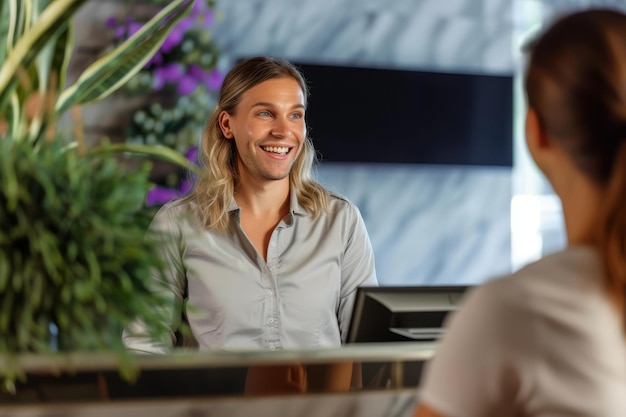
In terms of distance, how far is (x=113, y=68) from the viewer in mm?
1619

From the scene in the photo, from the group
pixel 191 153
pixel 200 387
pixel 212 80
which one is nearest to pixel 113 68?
pixel 200 387

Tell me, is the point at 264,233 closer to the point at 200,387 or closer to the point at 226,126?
the point at 226,126

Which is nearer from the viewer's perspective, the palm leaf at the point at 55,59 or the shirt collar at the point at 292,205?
the palm leaf at the point at 55,59

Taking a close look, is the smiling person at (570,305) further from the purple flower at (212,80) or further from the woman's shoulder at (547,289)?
the purple flower at (212,80)

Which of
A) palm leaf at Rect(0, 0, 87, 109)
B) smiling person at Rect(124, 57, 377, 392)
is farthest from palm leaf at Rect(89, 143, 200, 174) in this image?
smiling person at Rect(124, 57, 377, 392)

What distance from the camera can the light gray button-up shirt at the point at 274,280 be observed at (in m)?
2.34

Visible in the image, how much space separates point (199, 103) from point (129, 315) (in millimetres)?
3200

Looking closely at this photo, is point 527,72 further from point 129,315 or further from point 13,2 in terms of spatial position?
point 13,2

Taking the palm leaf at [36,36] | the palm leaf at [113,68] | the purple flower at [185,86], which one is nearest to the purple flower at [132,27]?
the purple flower at [185,86]

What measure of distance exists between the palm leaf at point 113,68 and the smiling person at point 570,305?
35.2 inches

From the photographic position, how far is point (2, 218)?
3.82ft

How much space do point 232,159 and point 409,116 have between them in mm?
2357

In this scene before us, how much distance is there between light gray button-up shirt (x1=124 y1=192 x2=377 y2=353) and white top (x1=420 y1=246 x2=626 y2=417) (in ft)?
4.64

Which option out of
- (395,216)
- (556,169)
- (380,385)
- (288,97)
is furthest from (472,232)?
(556,169)
